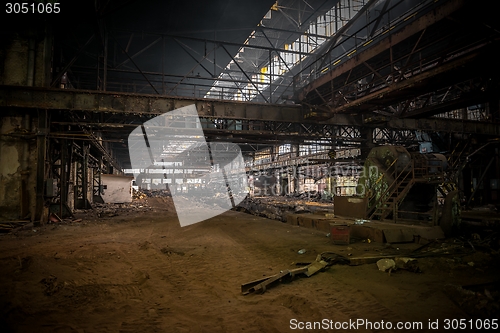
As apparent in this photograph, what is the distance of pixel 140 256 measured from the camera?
7.26 meters

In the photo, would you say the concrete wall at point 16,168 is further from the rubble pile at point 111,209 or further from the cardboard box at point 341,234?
the cardboard box at point 341,234

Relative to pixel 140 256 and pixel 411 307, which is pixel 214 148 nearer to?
pixel 140 256

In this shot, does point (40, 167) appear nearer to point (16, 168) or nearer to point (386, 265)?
point (16, 168)

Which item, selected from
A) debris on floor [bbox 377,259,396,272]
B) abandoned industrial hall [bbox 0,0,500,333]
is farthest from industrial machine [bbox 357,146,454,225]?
debris on floor [bbox 377,259,396,272]

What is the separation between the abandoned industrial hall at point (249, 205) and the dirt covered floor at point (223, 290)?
0.12ft

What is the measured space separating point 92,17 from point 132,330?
38.6 feet

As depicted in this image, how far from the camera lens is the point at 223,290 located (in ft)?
16.5

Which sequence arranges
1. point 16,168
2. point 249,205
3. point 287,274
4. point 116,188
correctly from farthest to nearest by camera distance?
point 116,188 < point 249,205 < point 16,168 < point 287,274

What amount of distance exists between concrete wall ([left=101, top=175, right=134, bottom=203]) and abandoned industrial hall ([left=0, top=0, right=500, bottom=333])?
0.21 m

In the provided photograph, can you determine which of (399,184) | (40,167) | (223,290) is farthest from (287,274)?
(40,167)

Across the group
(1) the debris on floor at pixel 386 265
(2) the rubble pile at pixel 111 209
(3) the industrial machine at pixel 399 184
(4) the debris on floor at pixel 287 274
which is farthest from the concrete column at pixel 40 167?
(3) the industrial machine at pixel 399 184

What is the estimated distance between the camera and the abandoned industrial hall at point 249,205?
167 inches

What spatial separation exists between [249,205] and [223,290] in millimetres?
15463

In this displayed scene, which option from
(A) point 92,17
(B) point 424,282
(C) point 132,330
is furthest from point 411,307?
(A) point 92,17
